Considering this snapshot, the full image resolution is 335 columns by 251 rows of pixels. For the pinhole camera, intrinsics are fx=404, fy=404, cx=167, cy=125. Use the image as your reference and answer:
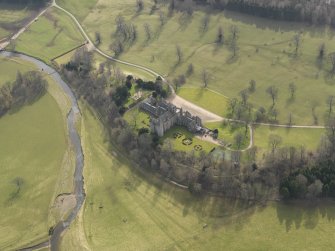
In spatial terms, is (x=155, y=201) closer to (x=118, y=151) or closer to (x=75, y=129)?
(x=118, y=151)

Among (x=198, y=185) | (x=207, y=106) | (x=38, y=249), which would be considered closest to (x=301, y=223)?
(x=198, y=185)

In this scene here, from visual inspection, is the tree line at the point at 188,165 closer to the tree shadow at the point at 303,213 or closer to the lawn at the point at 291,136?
the tree shadow at the point at 303,213

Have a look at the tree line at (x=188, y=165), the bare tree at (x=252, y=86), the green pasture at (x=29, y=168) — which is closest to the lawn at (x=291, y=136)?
the tree line at (x=188, y=165)

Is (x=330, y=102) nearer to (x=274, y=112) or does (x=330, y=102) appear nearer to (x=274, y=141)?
(x=274, y=112)

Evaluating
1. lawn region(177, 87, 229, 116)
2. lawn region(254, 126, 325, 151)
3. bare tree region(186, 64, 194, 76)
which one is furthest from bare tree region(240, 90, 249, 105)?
bare tree region(186, 64, 194, 76)

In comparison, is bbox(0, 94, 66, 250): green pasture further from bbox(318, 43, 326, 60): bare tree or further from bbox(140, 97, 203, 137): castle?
bbox(318, 43, 326, 60): bare tree
